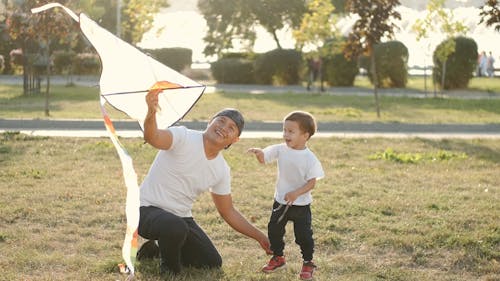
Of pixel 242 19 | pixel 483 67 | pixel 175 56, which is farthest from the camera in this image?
pixel 483 67

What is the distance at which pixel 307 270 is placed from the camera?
6.45 m

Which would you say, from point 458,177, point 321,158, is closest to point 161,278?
point 458,177

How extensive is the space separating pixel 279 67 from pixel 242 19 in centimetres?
1136

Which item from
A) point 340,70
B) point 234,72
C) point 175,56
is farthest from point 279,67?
point 175,56

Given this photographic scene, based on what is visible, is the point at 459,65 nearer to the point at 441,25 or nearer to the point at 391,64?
the point at 391,64

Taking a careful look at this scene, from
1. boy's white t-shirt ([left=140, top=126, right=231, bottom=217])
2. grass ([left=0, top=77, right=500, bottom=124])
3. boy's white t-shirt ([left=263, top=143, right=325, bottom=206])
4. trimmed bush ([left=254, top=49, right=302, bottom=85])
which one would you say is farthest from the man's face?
A: trimmed bush ([left=254, top=49, right=302, bottom=85])

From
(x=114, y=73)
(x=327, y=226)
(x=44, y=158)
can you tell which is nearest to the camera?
(x=114, y=73)

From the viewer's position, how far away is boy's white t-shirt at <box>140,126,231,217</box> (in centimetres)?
634

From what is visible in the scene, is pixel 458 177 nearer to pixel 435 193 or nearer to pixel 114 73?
pixel 435 193

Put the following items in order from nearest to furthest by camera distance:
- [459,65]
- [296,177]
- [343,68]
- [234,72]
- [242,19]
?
1. [296,177]
2. [459,65]
3. [343,68]
4. [234,72]
5. [242,19]

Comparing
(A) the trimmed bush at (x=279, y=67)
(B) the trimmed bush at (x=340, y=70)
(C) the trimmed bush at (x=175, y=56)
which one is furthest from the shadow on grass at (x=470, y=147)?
(C) the trimmed bush at (x=175, y=56)

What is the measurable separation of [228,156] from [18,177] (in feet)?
10.8

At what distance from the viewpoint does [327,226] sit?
318 inches

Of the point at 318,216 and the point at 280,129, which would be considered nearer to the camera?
the point at 318,216
